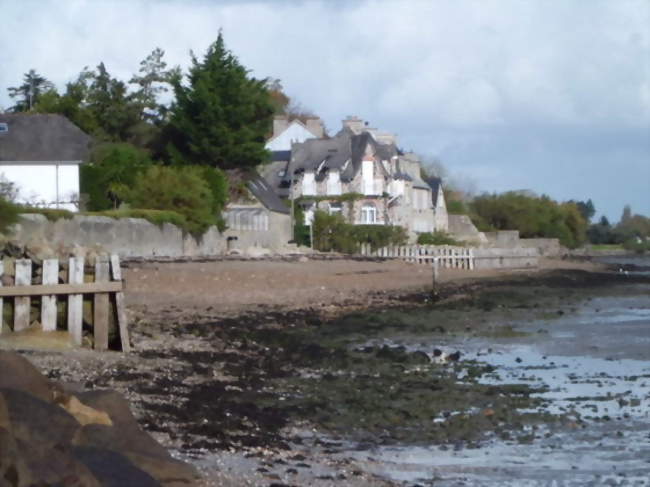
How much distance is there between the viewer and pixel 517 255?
71.6 m

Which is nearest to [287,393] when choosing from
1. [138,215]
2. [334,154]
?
[138,215]

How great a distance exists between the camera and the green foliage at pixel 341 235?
6981cm

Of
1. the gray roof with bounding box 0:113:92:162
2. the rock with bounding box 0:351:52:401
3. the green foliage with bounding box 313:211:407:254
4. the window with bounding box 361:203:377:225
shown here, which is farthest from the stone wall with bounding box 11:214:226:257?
the window with bounding box 361:203:377:225

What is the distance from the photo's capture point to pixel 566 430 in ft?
39.5

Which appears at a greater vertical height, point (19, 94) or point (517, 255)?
point (19, 94)

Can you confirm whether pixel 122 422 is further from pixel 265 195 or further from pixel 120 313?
pixel 265 195

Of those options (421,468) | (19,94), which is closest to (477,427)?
(421,468)

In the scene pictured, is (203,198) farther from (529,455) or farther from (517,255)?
(529,455)

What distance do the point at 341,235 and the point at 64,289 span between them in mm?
56460

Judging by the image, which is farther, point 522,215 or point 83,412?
point 522,215

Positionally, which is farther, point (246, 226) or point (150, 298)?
point (246, 226)

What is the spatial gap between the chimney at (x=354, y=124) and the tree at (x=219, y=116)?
107 feet

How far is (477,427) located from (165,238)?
3783 centimetres

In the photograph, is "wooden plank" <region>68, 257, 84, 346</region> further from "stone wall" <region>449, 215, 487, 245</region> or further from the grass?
"stone wall" <region>449, 215, 487, 245</region>
